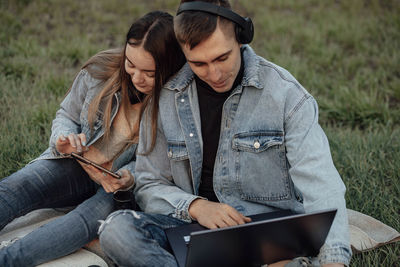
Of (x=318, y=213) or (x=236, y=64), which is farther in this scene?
(x=236, y=64)

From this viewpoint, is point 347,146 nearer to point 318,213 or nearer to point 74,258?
point 318,213

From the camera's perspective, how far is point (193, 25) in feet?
6.89

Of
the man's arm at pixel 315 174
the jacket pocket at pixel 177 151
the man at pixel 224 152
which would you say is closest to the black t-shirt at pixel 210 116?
the man at pixel 224 152

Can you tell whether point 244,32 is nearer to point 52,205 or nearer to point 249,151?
point 249,151

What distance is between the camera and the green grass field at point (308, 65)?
329 centimetres

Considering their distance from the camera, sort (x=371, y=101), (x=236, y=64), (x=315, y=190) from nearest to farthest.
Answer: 1. (x=315, y=190)
2. (x=236, y=64)
3. (x=371, y=101)

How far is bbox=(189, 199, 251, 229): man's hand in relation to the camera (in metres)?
2.10

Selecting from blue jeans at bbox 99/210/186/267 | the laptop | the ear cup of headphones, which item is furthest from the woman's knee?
the ear cup of headphones

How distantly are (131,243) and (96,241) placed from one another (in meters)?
0.63

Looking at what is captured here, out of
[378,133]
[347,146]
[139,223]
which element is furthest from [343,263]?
[378,133]

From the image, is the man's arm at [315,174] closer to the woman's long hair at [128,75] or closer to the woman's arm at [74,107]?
the woman's long hair at [128,75]

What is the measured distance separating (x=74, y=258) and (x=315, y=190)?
51.5 inches

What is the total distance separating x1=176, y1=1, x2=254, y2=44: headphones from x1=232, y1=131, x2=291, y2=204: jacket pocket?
485mm

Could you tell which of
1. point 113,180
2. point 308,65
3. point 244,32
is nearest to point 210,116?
point 244,32
